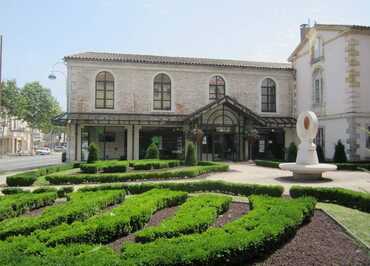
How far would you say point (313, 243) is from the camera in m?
6.04

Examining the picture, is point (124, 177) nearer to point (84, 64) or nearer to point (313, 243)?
point (313, 243)

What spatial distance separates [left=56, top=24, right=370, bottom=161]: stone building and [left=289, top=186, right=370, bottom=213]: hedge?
1634 centimetres

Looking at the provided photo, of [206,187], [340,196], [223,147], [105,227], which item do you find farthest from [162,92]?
[105,227]

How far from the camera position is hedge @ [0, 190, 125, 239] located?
6145 millimetres

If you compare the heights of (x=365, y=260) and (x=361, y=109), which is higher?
(x=361, y=109)


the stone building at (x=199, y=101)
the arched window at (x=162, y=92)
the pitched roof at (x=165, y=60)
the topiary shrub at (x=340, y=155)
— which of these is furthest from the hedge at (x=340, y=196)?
the pitched roof at (x=165, y=60)

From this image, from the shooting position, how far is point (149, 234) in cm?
571

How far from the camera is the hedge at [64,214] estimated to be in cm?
614

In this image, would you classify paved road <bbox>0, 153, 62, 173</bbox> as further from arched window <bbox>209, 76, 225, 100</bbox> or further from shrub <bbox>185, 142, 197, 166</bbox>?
arched window <bbox>209, 76, 225, 100</bbox>

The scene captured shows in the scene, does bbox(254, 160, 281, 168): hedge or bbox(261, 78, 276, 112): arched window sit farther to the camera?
bbox(261, 78, 276, 112): arched window

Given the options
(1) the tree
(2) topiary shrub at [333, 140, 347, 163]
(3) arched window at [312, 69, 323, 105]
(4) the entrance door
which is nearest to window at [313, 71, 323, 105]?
(3) arched window at [312, 69, 323, 105]

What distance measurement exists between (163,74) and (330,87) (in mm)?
13553

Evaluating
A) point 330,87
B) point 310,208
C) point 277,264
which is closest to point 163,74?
point 330,87

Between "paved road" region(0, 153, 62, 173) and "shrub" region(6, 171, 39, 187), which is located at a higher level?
"shrub" region(6, 171, 39, 187)
